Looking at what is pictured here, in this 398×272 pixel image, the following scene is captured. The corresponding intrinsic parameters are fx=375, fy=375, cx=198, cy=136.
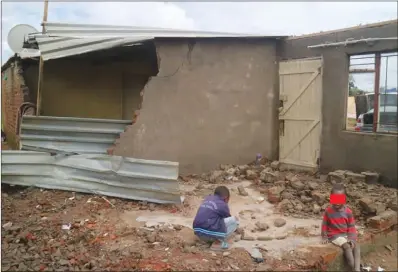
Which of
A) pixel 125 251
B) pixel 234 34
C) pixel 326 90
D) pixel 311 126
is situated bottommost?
pixel 125 251

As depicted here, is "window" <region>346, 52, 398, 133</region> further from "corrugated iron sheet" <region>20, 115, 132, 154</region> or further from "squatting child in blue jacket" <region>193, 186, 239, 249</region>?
"corrugated iron sheet" <region>20, 115, 132, 154</region>

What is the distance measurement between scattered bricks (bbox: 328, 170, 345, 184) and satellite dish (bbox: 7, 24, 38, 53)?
232 inches

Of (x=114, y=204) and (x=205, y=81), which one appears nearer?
(x=114, y=204)

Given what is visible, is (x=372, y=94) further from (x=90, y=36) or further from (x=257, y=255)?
(x=90, y=36)

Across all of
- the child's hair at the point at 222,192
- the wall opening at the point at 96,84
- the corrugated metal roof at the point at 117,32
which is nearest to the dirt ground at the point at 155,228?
the child's hair at the point at 222,192

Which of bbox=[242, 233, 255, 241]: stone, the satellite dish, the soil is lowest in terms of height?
the soil

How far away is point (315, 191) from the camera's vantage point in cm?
549

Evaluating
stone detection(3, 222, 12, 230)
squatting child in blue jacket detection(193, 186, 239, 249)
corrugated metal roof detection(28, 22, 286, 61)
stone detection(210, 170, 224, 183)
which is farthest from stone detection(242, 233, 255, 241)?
corrugated metal roof detection(28, 22, 286, 61)

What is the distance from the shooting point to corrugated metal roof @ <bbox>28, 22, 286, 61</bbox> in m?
5.76

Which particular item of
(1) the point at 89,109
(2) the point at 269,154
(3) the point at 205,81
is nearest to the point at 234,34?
(3) the point at 205,81

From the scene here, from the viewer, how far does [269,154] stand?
24.8ft

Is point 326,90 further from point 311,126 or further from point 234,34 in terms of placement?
point 234,34

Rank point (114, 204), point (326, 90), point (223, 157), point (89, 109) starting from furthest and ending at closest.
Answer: point (89, 109) → point (223, 157) → point (326, 90) → point (114, 204)

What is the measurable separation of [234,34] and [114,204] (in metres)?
3.71
